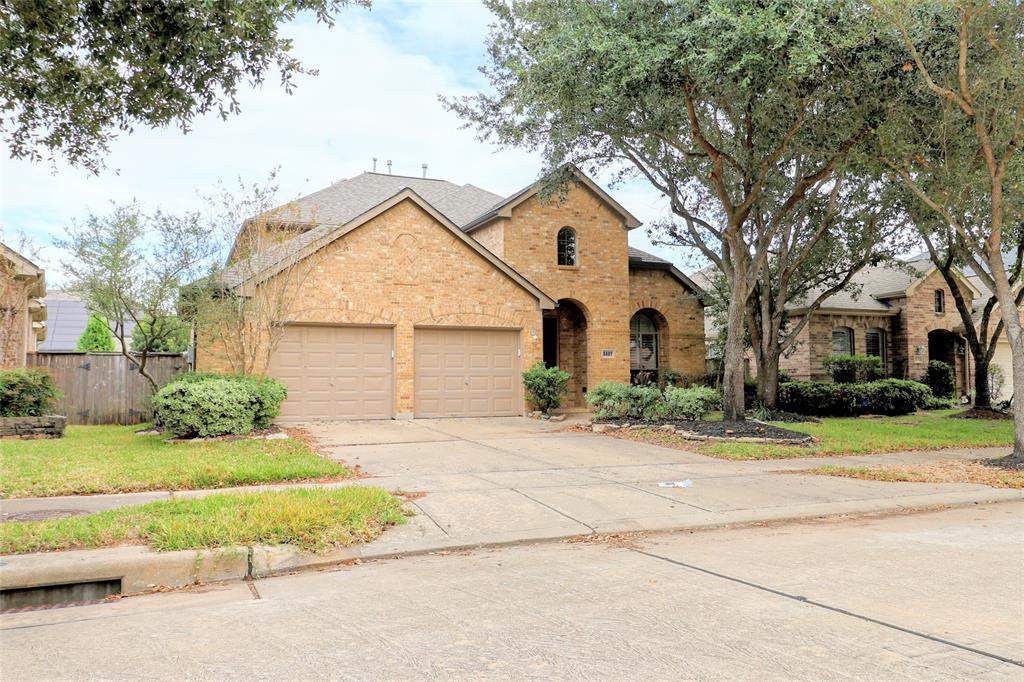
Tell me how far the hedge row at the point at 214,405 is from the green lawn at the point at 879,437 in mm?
8043

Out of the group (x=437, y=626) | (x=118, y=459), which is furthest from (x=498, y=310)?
(x=437, y=626)

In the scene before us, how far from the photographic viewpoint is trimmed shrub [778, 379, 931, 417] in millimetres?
22000

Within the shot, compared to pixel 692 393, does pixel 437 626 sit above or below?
below

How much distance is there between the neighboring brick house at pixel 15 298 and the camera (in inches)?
622

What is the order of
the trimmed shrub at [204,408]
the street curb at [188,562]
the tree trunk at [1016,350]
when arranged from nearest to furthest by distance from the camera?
1. the street curb at [188,562]
2. the tree trunk at [1016,350]
3. the trimmed shrub at [204,408]

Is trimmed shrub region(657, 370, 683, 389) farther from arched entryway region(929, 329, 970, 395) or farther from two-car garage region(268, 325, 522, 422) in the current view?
arched entryway region(929, 329, 970, 395)

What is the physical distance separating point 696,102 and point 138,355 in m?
14.5

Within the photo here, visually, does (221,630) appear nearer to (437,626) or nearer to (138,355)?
(437,626)

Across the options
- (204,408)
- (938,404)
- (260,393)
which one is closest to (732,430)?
(260,393)

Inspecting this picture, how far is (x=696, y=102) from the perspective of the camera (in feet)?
47.2

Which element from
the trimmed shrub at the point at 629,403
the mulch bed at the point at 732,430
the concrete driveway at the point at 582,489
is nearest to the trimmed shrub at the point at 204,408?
the concrete driveway at the point at 582,489

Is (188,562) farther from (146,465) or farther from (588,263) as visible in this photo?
→ (588,263)

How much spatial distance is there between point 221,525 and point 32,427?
33.9 ft

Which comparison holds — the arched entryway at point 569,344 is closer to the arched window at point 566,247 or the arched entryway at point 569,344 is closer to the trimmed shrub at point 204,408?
the arched window at point 566,247
